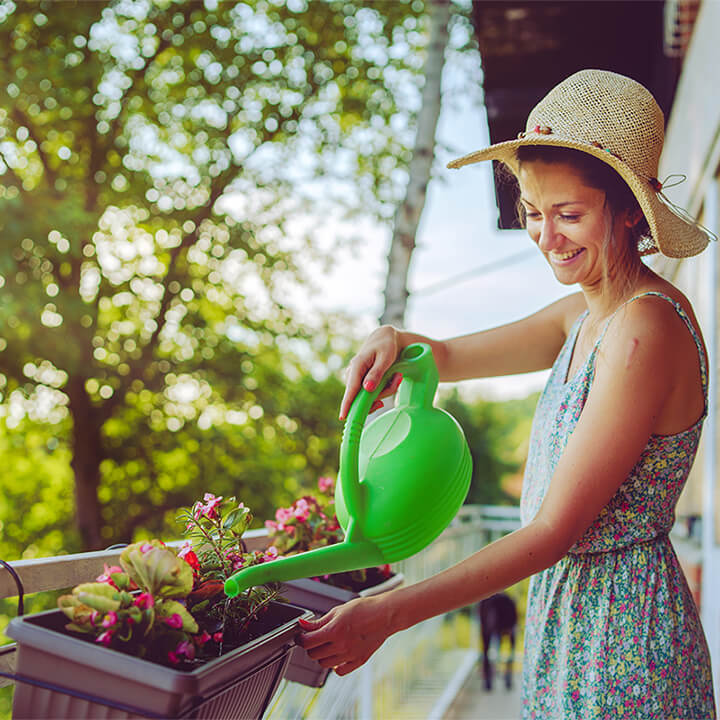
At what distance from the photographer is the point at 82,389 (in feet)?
23.9

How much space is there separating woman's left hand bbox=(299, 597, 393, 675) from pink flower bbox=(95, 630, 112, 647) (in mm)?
214

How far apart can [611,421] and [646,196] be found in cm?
31

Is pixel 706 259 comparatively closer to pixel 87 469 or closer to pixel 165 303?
pixel 165 303

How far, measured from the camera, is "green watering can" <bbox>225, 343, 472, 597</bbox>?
0.83 metres

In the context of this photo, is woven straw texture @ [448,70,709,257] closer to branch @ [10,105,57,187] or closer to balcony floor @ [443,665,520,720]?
balcony floor @ [443,665,520,720]

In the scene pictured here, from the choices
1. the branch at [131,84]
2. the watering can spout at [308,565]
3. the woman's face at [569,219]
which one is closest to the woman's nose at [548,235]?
the woman's face at [569,219]

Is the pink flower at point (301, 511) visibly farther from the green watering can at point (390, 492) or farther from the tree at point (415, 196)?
the tree at point (415, 196)

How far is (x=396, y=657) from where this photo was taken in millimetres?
Answer: 3471

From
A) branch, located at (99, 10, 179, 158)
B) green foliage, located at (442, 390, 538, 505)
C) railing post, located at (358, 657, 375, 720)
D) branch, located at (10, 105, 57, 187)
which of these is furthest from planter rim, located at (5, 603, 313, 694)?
green foliage, located at (442, 390, 538, 505)

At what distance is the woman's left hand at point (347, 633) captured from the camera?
81 centimetres

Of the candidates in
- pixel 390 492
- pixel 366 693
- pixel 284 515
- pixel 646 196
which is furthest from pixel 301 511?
pixel 366 693

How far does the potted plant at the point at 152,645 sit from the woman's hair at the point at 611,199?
622 mm

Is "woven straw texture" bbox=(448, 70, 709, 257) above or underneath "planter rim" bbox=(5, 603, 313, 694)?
above

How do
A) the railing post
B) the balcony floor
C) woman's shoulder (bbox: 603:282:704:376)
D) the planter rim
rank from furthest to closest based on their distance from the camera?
the balcony floor, the railing post, woman's shoulder (bbox: 603:282:704:376), the planter rim
